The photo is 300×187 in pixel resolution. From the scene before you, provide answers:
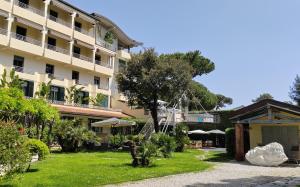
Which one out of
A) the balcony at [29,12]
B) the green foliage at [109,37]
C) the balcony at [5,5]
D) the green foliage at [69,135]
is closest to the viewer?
the green foliage at [69,135]

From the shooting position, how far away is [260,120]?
21469 millimetres

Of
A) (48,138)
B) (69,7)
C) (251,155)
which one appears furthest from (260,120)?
(69,7)

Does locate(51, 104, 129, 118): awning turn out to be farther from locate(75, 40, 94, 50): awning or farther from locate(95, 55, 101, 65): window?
locate(75, 40, 94, 50): awning

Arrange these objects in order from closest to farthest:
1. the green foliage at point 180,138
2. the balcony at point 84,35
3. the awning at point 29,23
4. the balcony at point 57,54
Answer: the green foliage at point 180,138 < the awning at point 29,23 < the balcony at point 57,54 < the balcony at point 84,35

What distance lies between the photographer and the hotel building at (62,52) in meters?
34.8

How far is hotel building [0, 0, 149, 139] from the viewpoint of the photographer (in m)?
34.8

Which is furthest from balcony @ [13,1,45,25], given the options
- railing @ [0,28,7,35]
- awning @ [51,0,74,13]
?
railing @ [0,28,7,35]

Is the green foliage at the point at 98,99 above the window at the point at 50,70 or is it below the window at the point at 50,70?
below

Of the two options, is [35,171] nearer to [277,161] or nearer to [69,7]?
[277,161]

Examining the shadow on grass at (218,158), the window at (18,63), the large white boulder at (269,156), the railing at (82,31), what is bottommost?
the shadow on grass at (218,158)

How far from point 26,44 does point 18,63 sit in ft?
7.72

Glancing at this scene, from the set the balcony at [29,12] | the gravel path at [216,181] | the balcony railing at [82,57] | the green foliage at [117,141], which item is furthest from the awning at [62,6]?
the gravel path at [216,181]

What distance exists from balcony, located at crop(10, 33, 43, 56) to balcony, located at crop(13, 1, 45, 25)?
2200 mm

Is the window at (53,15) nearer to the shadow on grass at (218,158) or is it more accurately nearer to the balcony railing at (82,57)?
the balcony railing at (82,57)
